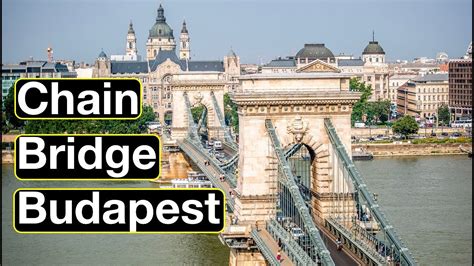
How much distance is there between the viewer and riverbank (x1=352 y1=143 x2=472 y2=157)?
4481 cm

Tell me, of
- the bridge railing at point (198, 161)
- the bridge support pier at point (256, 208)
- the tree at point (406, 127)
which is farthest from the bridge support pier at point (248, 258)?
the tree at point (406, 127)

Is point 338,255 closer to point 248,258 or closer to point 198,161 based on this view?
point 248,258

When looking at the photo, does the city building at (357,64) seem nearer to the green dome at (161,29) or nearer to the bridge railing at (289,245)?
the green dome at (161,29)

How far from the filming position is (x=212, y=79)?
38094 millimetres

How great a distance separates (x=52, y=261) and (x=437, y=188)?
14267mm

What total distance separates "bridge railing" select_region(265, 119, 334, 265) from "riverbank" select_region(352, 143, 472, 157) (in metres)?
30.0

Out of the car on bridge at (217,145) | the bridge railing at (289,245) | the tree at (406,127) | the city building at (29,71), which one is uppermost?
the city building at (29,71)

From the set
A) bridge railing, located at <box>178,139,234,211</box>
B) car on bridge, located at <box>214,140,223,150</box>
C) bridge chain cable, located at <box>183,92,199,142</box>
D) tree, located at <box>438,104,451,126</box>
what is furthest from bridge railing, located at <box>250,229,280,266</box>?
tree, located at <box>438,104,451,126</box>

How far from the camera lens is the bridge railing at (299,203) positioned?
11601 millimetres

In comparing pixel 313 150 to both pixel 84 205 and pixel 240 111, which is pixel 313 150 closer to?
pixel 240 111

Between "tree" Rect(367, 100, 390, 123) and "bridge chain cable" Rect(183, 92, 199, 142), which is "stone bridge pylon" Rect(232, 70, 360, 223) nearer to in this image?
"bridge chain cable" Rect(183, 92, 199, 142)

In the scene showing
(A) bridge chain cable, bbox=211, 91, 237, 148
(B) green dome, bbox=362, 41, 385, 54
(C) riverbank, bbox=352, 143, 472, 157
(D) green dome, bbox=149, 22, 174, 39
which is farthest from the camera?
(D) green dome, bbox=149, 22, 174, 39

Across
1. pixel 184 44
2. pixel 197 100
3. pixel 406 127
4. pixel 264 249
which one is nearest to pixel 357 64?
pixel 184 44

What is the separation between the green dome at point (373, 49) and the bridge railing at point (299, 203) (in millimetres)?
59973
